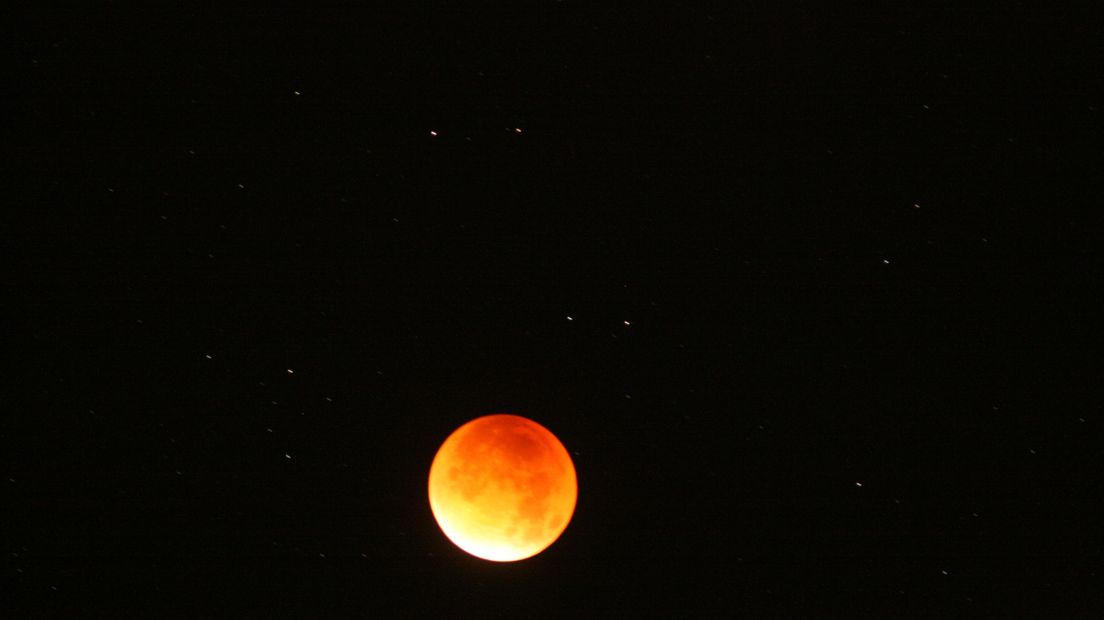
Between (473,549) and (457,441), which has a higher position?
(457,441)

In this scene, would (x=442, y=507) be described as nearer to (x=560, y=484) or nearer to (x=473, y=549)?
(x=473, y=549)

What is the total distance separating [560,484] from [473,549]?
0.41 meters

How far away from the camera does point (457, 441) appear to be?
11.1 ft

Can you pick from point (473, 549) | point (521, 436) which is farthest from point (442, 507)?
point (521, 436)

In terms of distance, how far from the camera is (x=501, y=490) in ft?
10.5

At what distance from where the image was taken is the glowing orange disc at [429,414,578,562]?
3203mm

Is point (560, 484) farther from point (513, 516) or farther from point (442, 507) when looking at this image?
point (442, 507)

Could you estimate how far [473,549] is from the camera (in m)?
3.27

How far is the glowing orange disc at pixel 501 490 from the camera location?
3.20m

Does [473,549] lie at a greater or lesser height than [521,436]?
lesser

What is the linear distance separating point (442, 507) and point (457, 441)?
27 centimetres

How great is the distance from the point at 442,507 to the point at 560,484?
462 mm

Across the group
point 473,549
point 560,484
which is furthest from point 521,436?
point 473,549

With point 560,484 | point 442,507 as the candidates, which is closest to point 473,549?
point 442,507
